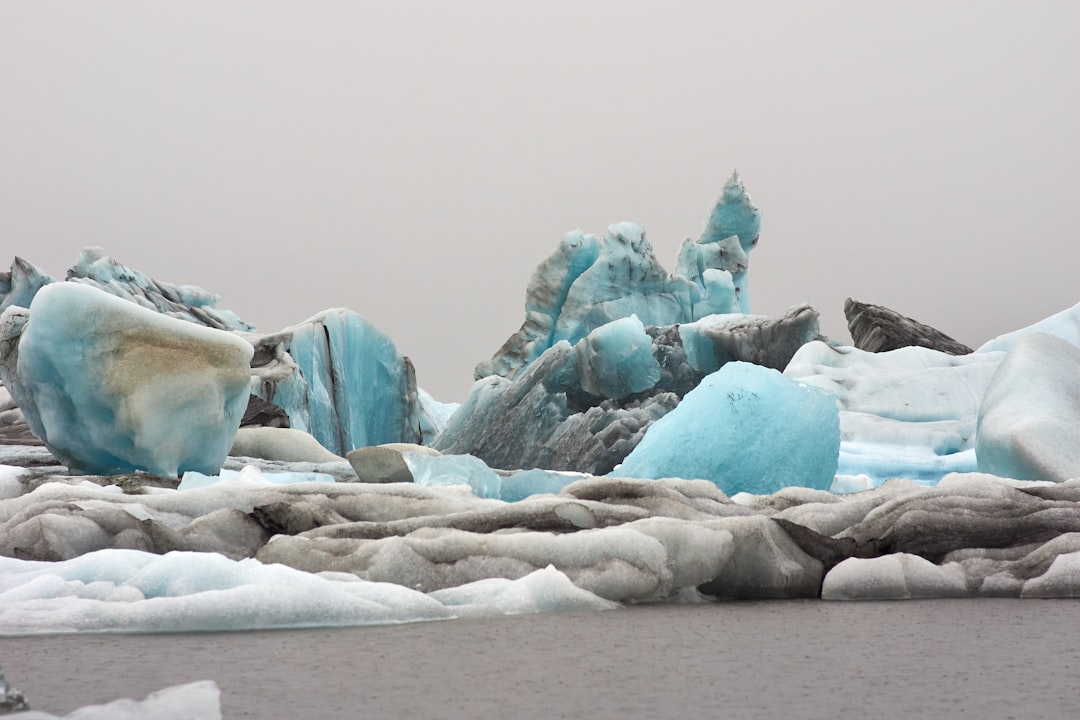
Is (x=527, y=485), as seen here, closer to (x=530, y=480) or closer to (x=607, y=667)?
(x=530, y=480)

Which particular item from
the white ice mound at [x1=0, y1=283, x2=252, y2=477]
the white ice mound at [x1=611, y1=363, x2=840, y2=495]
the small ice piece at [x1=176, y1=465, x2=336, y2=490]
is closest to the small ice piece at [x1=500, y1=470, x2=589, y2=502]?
the small ice piece at [x1=176, y1=465, x2=336, y2=490]

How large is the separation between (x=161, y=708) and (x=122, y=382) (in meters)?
6.39

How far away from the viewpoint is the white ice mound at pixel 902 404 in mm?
11531

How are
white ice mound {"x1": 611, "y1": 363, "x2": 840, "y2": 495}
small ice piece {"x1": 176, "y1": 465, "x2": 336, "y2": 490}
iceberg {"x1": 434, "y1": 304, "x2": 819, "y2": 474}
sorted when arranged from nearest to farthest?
1. small ice piece {"x1": 176, "y1": 465, "x2": 336, "y2": 490}
2. white ice mound {"x1": 611, "y1": 363, "x2": 840, "y2": 495}
3. iceberg {"x1": 434, "y1": 304, "x2": 819, "y2": 474}

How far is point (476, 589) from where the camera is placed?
302 centimetres

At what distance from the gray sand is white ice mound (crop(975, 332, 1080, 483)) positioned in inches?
183

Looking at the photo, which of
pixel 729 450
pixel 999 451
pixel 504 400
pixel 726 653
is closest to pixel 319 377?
pixel 504 400

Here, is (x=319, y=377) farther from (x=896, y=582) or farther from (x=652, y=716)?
(x=652, y=716)

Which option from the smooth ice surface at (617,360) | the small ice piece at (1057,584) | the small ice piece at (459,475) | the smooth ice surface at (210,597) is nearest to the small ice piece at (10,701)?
the smooth ice surface at (210,597)

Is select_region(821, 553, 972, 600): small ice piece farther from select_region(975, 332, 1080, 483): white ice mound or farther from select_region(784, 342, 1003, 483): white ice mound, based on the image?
select_region(784, 342, 1003, 483): white ice mound

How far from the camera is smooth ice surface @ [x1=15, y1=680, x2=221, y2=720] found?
4.85 feet

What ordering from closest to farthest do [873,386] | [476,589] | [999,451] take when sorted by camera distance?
[476,589]
[999,451]
[873,386]

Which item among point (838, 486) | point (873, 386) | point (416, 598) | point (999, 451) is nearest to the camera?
point (416, 598)

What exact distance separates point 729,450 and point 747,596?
4.37 meters
